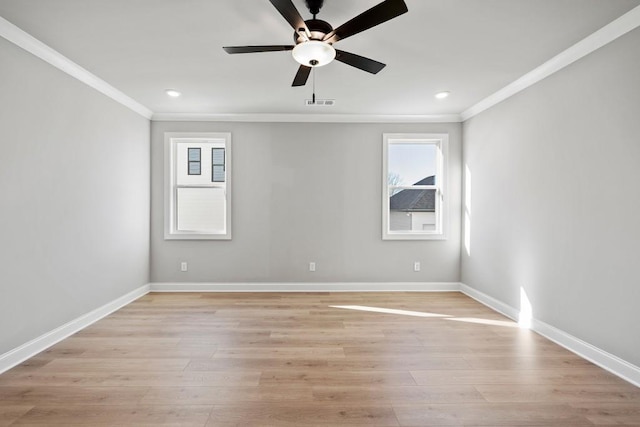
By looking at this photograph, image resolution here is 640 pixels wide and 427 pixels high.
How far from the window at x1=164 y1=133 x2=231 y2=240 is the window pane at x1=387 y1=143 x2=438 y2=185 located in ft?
7.92

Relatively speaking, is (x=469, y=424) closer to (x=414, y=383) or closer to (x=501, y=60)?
(x=414, y=383)

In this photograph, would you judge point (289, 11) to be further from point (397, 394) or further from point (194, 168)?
point (194, 168)

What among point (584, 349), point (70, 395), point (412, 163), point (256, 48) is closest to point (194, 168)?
point (256, 48)

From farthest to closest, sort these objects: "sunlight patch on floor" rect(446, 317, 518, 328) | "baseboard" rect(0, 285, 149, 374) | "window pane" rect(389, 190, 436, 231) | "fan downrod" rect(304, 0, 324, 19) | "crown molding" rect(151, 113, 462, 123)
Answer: "window pane" rect(389, 190, 436, 231) → "crown molding" rect(151, 113, 462, 123) → "sunlight patch on floor" rect(446, 317, 518, 328) → "baseboard" rect(0, 285, 149, 374) → "fan downrod" rect(304, 0, 324, 19)

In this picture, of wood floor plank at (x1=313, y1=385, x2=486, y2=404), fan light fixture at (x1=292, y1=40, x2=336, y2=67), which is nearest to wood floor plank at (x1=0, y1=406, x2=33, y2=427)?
wood floor plank at (x1=313, y1=385, x2=486, y2=404)

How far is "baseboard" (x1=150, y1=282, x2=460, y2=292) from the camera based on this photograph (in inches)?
190

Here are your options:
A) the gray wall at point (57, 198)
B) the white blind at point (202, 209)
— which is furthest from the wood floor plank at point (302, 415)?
the white blind at point (202, 209)

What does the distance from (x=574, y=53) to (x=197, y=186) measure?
14.9 ft

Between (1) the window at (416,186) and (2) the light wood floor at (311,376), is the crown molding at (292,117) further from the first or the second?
(2) the light wood floor at (311,376)

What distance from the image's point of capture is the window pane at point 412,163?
501 cm

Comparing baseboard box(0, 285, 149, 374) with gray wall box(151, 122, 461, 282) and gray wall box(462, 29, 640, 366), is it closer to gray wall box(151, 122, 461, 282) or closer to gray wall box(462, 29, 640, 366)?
gray wall box(151, 122, 461, 282)

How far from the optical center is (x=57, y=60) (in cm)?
297

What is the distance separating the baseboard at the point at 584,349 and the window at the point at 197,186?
3.70m

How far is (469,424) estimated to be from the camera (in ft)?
6.13
